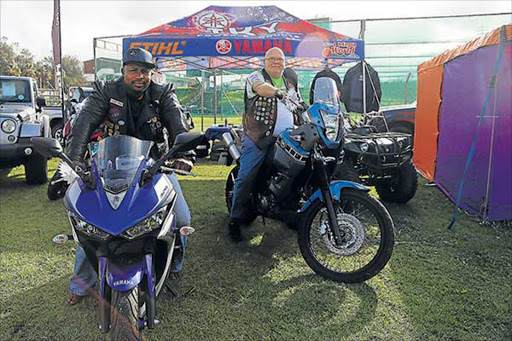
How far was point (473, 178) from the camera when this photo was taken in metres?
→ 4.82

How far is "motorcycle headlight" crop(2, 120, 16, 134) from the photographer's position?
228 inches

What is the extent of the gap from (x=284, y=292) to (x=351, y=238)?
2.09 feet

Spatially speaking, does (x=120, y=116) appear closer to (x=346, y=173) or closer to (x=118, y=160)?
(x=118, y=160)

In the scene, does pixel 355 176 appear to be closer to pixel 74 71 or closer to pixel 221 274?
pixel 221 274

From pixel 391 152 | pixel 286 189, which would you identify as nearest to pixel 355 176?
pixel 391 152

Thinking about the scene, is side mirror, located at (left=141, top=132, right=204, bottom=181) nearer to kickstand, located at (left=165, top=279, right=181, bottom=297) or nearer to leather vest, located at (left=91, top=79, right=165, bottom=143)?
leather vest, located at (left=91, top=79, right=165, bottom=143)

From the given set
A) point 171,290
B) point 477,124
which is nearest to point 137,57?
point 171,290

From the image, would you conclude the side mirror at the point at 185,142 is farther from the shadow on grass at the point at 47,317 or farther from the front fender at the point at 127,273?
the shadow on grass at the point at 47,317

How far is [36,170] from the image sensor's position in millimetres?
6309

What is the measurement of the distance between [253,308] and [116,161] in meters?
1.39

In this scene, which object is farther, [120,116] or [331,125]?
[331,125]

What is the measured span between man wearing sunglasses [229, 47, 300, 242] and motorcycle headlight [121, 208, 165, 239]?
5.30 ft

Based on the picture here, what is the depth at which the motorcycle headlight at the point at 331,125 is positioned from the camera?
3.01m

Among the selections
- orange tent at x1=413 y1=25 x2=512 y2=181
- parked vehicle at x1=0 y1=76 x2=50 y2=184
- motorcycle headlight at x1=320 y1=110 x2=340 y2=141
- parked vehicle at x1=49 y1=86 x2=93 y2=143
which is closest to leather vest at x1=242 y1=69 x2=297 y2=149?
motorcycle headlight at x1=320 y1=110 x2=340 y2=141
